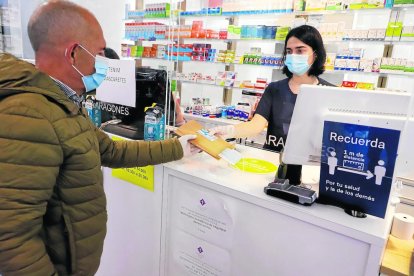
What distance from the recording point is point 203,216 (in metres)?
1.40

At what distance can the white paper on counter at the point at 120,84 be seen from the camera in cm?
176

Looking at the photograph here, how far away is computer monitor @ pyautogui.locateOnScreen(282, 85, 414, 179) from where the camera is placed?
1016 millimetres

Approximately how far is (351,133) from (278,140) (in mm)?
1298

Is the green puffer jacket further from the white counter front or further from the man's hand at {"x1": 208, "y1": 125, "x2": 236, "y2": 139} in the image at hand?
the man's hand at {"x1": 208, "y1": 125, "x2": 236, "y2": 139}

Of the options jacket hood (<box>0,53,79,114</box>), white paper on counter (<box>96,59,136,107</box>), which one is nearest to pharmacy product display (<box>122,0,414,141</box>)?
white paper on counter (<box>96,59,136,107</box>)

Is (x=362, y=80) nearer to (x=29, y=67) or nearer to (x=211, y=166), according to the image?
(x=211, y=166)

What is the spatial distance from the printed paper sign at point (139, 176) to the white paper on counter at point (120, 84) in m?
0.40

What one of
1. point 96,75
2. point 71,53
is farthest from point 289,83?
point 71,53

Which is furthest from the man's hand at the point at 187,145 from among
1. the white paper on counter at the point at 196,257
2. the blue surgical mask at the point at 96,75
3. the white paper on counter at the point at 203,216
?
the blue surgical mask at the point at 96,75

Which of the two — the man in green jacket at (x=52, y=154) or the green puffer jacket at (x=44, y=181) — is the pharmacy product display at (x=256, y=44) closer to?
the man in green jacket at (x=52, y=154)

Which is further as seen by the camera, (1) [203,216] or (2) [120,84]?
(2) [120,84]

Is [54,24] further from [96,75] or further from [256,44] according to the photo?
[256,44]

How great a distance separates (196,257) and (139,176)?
1.71 ft

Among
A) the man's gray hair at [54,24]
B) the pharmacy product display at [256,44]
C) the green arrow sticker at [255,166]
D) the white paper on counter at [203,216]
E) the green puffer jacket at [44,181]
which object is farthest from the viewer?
the pharmacy product display at [256,44]
